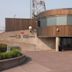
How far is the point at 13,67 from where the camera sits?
17125 millimetres

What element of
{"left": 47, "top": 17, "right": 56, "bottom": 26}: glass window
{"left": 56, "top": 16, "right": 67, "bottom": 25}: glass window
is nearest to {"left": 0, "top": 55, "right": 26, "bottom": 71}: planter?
{"left": 56, "top": 16, "right": 67, "bottom": 25}: glass window

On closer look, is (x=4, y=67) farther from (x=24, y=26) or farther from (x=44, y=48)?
(x=24, y=26)

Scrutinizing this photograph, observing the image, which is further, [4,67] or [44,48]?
[44,48]

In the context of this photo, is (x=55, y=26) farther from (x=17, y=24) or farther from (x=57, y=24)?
(x=17, y=24)

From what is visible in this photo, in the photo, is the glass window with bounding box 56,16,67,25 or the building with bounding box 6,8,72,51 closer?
the building with bounding box 6,8,72,51

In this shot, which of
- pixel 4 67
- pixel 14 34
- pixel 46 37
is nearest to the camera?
pixel 4 67

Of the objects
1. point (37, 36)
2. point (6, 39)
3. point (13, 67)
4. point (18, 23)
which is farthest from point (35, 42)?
point (13, 67)

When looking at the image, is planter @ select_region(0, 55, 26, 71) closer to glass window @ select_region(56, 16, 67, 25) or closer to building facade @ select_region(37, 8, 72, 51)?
building facade @ select_region(37, 8, 72, 51)

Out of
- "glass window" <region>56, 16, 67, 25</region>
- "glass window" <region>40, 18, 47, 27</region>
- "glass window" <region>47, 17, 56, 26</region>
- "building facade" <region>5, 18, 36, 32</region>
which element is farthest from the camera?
"building facade" <region>5, 18, 36, 32</region>

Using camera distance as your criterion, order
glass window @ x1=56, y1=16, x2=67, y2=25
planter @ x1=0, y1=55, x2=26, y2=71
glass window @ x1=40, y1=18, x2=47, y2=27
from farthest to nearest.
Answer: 1. glass window @ x1=40, y1=18, x2=47, y2=27
2. glass window @ x1=56, y1=16, x2=67, y2=25
3. planter @ x1=0, y1=55, x2=26, y2=71

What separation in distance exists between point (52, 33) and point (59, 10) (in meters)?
3.00

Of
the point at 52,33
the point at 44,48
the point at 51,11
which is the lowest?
the point at 44,48

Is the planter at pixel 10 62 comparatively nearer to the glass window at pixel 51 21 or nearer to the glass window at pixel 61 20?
the glass window at pixel 61 20

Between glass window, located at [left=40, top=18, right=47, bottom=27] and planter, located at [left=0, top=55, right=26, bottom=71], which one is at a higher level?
glass window, located at [left=40, top=18, right=47, bottom=27]
